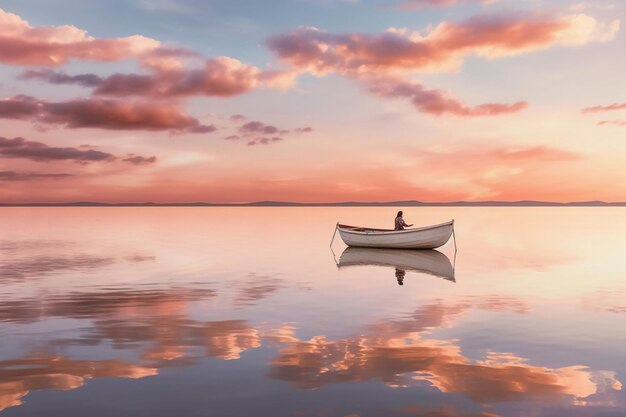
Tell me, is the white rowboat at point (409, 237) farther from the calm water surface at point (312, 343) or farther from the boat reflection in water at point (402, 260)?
the calm water surface at point (312, 343)

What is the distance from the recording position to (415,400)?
38.3ft

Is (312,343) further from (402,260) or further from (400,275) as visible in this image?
(402,260)

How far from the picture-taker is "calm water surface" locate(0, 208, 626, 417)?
38.4 ft

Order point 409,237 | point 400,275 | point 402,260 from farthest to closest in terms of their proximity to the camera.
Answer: point 409,237, point 402,260, point 400,275

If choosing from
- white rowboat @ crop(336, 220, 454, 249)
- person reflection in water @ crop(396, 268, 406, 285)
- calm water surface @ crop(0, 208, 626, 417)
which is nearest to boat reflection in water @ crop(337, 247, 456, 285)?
person reflection in water @ crop(396, 268, 406, 285)

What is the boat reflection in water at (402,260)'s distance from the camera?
1412 inches

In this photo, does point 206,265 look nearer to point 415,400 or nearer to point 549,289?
point 549,289

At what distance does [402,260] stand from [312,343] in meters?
26.7

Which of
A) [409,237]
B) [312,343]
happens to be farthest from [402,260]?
[312,343]

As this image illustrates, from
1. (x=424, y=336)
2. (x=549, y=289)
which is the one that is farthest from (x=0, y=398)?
(x=549, y=289)

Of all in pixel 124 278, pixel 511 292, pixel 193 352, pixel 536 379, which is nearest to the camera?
pixel 536 379

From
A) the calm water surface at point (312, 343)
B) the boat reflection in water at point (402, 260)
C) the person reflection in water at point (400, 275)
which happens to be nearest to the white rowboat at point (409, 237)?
the boat reflection in water at point (402, 260)

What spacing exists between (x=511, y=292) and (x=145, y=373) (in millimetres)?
19125

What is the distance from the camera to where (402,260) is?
42.5 m
